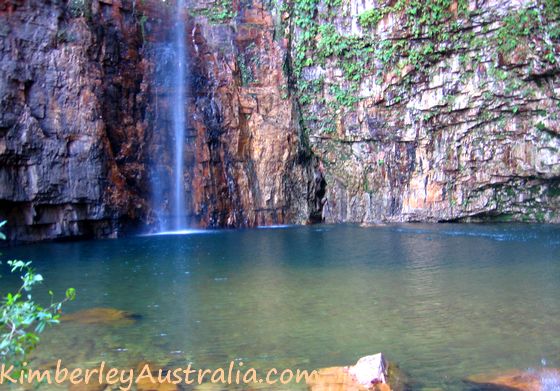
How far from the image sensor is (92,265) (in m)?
14.9

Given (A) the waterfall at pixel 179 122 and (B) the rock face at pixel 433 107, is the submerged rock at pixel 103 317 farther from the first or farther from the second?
(B) the rock face at pixel 433 107

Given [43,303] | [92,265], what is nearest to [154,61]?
[92,265]

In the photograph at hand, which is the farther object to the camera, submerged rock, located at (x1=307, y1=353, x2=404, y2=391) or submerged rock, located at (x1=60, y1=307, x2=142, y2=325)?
submerged rock, located at (x1=60, y1=307, x2=142, y2=325)

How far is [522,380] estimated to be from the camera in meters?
5.86

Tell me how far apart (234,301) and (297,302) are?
4.11 feet

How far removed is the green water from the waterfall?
27.5ft

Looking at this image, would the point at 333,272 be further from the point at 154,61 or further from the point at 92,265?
the point at 154,61

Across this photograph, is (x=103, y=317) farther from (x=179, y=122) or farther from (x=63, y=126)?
(x=179, y=122)

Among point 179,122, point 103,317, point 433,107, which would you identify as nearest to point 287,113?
point 179,122

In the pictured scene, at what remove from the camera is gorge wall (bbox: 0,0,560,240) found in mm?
21875

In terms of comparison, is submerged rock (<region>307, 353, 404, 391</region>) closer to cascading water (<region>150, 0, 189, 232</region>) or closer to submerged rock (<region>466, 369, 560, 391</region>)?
submerged rock (<region>466, 369, 560, 391</region>)

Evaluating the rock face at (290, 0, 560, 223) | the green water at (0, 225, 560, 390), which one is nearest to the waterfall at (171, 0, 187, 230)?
the rock face at (290, 0, 560, 223)

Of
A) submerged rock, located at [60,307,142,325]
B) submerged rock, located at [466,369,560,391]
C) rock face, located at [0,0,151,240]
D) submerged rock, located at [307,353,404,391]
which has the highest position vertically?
rock face, located at [0,0,151,240]

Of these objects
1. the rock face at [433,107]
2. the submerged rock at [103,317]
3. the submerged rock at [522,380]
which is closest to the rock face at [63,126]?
the rock face at [433,107]
